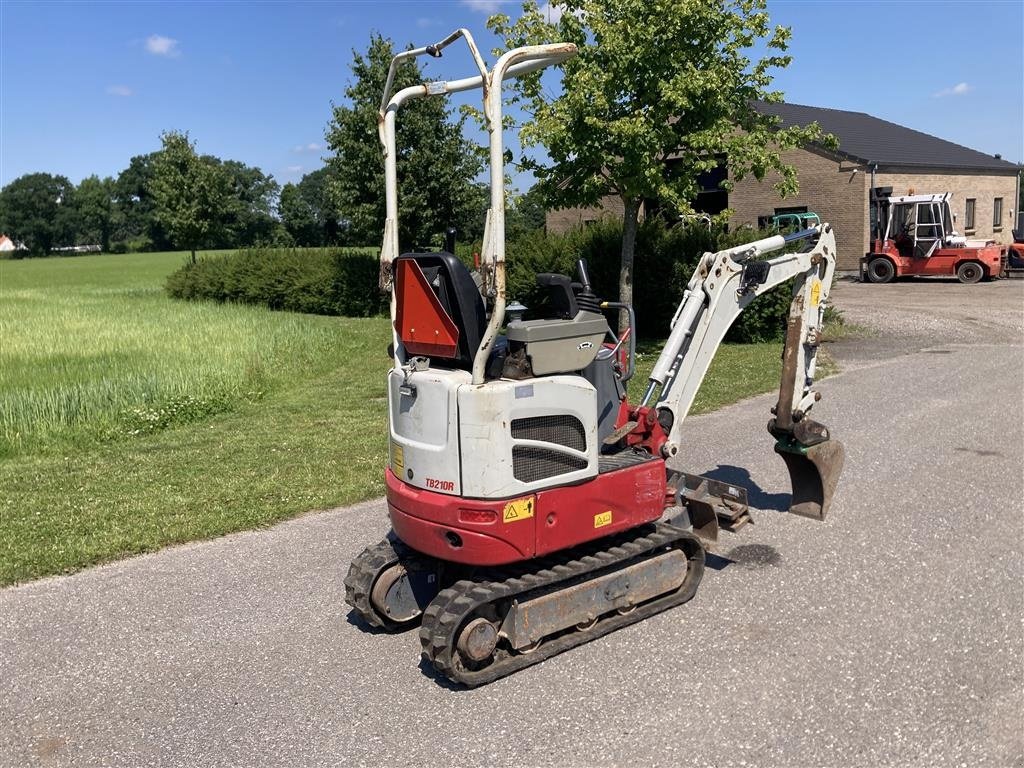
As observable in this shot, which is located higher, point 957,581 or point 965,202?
point 965,202

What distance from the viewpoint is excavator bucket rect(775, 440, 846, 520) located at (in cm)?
643

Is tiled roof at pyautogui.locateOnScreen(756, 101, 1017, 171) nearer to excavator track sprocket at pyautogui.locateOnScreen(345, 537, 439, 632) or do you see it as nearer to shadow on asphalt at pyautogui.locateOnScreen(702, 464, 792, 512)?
shadow on asphalt at pyautogui.locateOnScreen(702, 464, 792, 512)

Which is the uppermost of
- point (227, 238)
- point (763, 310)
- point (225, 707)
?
point (227, 238)

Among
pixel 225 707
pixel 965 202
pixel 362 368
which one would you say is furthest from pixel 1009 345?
pixel 965 202

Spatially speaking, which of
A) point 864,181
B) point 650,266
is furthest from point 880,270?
point 650,266

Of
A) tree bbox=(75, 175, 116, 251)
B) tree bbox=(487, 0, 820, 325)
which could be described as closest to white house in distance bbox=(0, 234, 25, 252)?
tree bbox=(75, 175, 116, 251)

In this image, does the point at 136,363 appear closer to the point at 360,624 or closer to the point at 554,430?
the point at 360,624

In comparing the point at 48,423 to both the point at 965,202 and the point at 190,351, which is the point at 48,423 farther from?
the point at 965,202

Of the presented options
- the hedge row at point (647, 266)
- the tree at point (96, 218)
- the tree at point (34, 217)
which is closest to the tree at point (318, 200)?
the tree at point (96, 218)

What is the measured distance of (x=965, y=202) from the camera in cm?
3638

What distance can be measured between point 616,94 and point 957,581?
9.58 metres

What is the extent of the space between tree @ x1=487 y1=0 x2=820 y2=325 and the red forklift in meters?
15.4

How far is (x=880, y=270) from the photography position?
28.2 m

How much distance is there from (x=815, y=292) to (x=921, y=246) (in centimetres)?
2417
